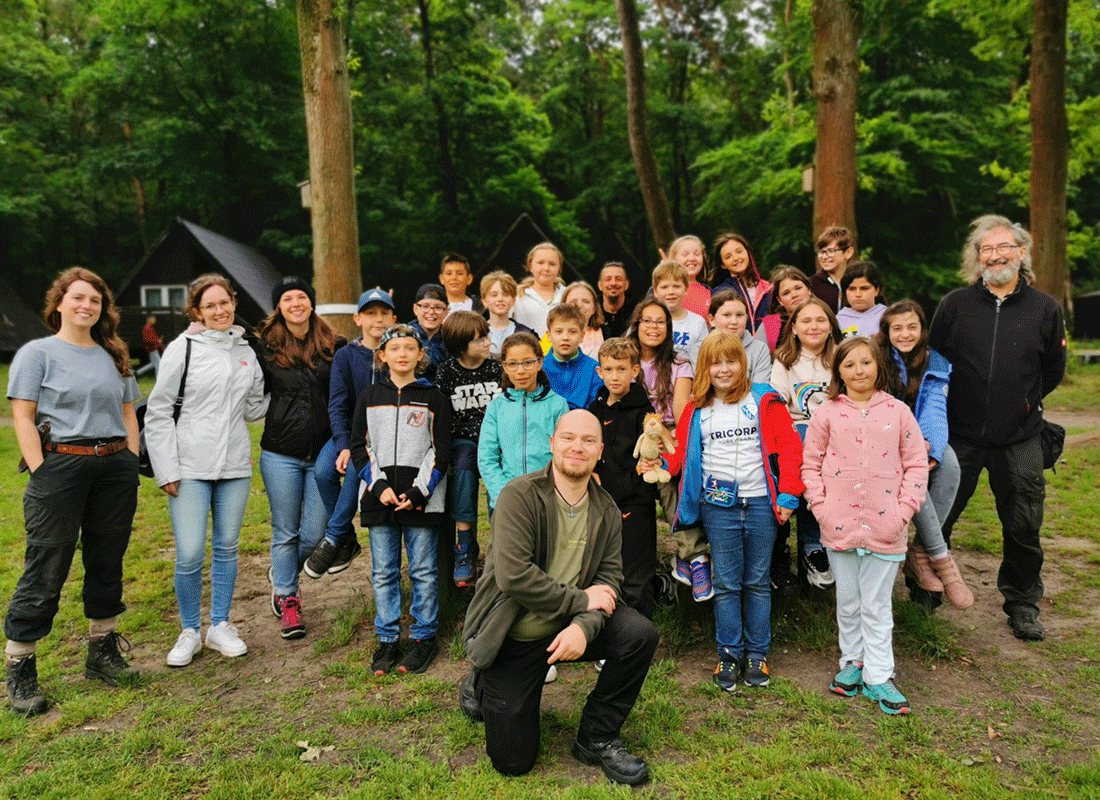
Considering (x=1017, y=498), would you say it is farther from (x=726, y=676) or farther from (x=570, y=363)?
(x=570, y=363)

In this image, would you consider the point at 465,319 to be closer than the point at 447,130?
Yes

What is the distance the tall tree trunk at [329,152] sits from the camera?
21.3ft

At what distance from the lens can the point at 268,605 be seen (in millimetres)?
5047

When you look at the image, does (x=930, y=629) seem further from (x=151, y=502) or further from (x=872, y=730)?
(x=151, y=502)

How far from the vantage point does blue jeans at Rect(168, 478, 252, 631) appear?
4.00 m

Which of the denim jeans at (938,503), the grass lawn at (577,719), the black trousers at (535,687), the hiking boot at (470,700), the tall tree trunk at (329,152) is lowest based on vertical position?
the grass lawn at (577,719)

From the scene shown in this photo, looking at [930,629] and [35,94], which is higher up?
[35,94]

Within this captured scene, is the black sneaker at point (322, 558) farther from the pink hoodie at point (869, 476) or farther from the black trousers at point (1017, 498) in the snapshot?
the black trousers at point (1017, 498)

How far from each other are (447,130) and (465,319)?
2321cm

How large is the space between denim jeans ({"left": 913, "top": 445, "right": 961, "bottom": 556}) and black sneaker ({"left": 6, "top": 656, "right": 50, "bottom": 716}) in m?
4.68

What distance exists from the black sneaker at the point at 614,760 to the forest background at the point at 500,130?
1845 cm

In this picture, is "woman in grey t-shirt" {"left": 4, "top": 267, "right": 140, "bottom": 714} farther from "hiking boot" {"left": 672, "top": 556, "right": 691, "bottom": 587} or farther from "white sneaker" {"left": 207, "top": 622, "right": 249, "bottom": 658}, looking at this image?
"hiking boot" {"left": 672, "top": 556, "right": 691, "bottom": 587}

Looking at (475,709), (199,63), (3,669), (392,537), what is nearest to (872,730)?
(475,709)

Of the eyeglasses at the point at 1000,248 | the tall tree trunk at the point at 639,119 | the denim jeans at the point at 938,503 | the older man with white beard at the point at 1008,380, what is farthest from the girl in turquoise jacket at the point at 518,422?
the tall tree trunk at the point at 639,119
